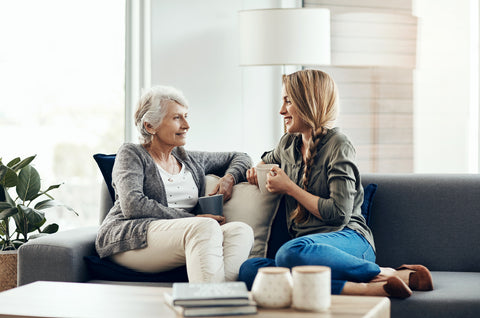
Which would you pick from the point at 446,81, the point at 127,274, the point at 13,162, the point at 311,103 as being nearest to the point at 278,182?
the point at 311,103

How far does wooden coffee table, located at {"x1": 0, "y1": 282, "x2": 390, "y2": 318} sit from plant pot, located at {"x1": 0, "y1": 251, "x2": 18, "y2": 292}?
967mm

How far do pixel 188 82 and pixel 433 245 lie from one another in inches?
75.4

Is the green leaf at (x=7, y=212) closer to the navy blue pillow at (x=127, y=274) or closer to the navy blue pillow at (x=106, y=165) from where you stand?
the navy blue pillow at (x=106, y=165)

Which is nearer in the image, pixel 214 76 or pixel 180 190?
pixel 180 190

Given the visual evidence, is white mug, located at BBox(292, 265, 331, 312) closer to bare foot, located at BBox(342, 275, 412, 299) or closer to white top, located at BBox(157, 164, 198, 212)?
bare foot, located at BBox(342, 275, 412, 299)

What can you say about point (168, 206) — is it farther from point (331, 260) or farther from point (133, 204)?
point (331, 260)

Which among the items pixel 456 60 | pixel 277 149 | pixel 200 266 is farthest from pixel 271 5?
pixel 200 266

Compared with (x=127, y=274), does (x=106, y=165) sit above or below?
above

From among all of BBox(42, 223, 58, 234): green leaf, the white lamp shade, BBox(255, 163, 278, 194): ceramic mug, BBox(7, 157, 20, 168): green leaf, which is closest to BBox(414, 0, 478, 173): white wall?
the white lamp shade

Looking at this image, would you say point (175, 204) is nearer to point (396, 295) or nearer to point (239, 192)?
point (239, 192)

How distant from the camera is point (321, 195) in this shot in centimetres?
274

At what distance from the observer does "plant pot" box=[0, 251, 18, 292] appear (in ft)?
10.1

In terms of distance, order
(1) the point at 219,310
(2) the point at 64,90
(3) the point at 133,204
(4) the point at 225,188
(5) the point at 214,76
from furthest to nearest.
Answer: (5) the point at 214,76 → (2) the point at 64,90 → (4) the point at 225,188 → (3) the point at 133,204 → (1) the point at 219,310

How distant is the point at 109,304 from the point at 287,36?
2164 mm
